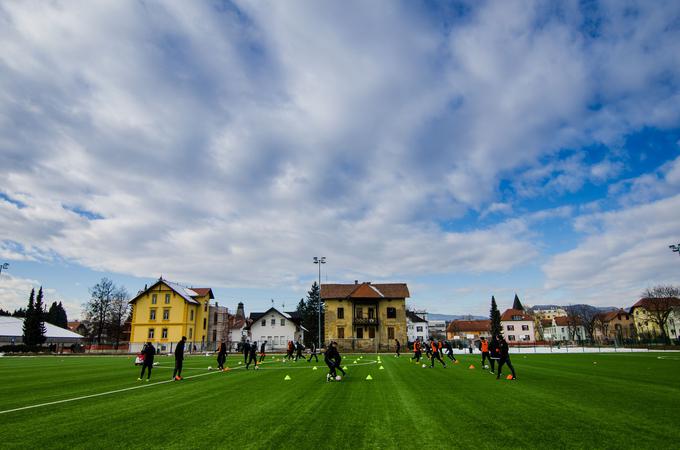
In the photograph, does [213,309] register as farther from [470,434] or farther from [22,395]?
[470,434]

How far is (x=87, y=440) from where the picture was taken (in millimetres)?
6887

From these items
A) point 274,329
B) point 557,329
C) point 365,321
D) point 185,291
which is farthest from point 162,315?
point 557,329

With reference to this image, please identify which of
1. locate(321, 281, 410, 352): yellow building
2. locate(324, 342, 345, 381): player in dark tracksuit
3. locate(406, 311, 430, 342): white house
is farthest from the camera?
locate(406, 311, 430, 342): white house

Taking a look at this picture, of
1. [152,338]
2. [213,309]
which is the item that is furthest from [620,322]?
[152,338]

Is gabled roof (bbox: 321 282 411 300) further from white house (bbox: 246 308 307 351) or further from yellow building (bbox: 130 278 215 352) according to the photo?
yellow building (bbox: 130 278 215 352)

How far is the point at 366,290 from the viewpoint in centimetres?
6788

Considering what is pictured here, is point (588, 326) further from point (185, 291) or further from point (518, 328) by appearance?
point (185, 291)

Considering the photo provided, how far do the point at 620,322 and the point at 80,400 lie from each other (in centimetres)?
14563

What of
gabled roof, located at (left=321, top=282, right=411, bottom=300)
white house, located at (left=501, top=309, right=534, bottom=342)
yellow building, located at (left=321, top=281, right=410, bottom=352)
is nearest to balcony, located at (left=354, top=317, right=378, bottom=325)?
yellow building, located at (left=321, top=281, right=410, bottom=352)

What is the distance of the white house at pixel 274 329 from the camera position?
2817 inches

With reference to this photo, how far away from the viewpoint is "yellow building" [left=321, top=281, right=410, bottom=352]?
217ft

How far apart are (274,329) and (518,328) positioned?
72336mm

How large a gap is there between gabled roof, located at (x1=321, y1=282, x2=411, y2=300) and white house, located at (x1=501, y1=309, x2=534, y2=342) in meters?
55.5

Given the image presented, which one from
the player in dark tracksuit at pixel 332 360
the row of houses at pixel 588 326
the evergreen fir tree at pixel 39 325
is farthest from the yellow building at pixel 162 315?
the row of houses at pixel 588 326
